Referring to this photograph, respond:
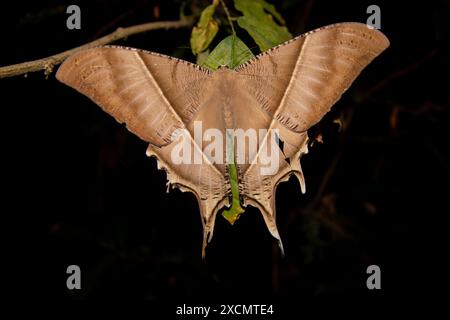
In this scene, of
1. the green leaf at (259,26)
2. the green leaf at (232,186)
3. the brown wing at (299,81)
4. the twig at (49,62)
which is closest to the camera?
the twig at (49,62)

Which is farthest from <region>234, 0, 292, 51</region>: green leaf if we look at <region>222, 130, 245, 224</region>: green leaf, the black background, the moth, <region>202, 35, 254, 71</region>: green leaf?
the black background

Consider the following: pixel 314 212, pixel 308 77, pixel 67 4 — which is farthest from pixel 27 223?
pixel 308 77

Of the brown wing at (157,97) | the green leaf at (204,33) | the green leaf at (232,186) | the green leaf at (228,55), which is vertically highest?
the green leaf at (204,33)

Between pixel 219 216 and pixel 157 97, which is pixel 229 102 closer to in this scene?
pixel 157 97

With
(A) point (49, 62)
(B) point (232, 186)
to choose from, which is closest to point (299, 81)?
(B) point (232, 186)

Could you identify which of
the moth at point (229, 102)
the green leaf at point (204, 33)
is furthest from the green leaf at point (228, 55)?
the green leaf at point (204, 33)

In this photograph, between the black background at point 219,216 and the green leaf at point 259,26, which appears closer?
the green leaf at point 259,26

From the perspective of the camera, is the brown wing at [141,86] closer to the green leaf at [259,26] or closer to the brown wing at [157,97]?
the brown wing at [157,97]

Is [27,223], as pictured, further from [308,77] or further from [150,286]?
[308,77]
